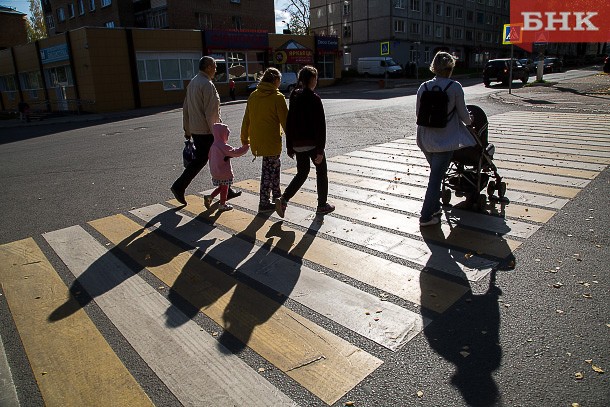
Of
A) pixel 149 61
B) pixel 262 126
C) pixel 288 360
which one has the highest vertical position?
pixel 149 61

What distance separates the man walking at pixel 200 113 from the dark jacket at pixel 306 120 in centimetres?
118

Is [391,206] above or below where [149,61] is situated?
below

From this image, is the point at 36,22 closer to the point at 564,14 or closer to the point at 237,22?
the point at 237,22

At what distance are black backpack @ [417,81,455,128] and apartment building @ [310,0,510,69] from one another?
49.1 metres

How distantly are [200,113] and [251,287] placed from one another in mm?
3004

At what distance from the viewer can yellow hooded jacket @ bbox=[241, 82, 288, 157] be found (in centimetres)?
552

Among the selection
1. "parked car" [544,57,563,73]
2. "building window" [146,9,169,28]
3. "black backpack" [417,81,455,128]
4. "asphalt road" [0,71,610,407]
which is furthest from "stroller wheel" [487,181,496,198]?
"parked car" [544,57,563,73]

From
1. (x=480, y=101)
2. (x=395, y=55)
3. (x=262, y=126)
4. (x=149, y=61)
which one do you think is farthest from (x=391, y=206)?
(x=395, y=55)

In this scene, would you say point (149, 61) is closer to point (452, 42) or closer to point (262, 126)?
point (262, 126)

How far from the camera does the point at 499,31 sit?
237 ft

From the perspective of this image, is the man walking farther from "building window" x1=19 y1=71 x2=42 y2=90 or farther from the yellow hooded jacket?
"building window" x1=19 y1=71 x2=42 y2=90

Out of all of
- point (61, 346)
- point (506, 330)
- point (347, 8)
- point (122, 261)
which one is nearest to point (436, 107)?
point (506, 330)

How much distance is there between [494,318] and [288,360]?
5.07ft

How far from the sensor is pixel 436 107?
4.79m
